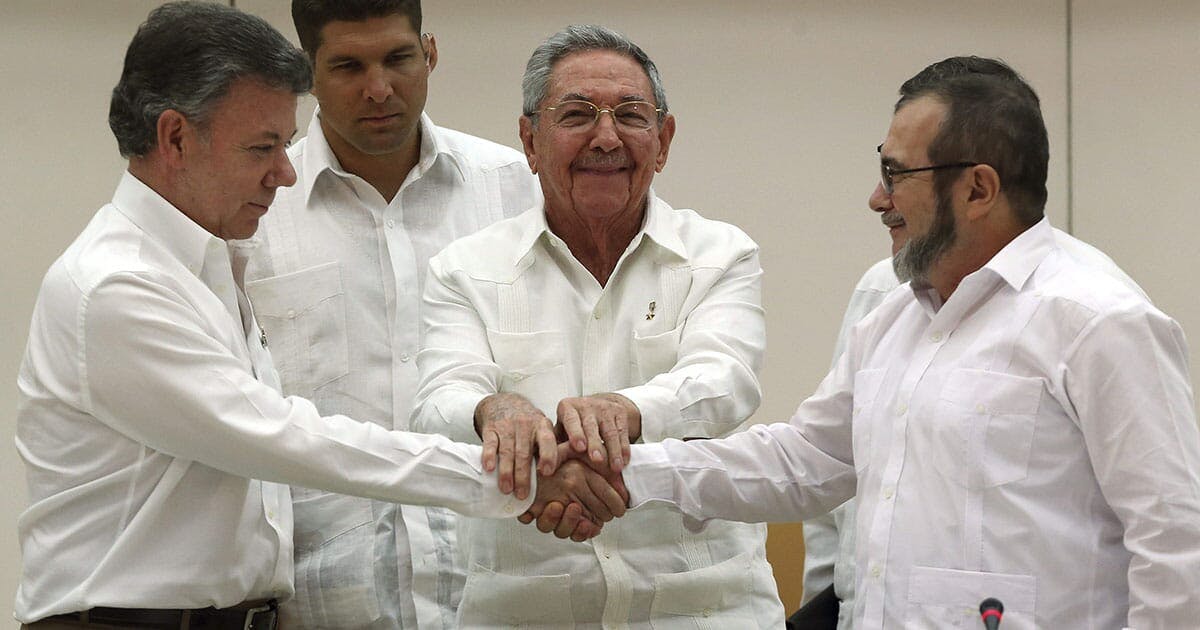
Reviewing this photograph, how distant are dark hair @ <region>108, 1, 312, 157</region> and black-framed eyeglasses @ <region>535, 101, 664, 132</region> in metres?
0.61

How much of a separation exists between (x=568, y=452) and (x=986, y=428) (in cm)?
85

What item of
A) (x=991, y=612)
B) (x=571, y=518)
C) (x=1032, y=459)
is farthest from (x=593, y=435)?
(x=991, y=612)

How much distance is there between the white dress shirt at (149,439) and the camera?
8.11 feet

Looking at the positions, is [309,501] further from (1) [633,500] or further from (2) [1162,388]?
(2) [1162,388]

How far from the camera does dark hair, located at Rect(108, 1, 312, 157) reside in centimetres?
260

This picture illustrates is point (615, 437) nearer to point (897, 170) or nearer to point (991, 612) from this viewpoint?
point (897, 170)

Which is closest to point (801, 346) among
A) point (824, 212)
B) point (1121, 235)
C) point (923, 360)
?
point (824, 212)

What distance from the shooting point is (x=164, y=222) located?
2600mm

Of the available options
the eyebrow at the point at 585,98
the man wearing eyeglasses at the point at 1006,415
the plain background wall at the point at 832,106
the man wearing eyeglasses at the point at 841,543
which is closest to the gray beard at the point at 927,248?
the man wearing eyeglasses at the point at 1006,415

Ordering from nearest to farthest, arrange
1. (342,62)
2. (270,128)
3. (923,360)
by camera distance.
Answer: (923,360), (270,128), (342,62)

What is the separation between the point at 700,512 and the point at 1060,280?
2.72 ft

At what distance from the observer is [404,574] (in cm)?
307

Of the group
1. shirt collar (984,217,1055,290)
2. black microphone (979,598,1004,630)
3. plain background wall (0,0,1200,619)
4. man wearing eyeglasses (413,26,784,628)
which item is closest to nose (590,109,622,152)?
man wearing eyeglasses (413,26,784,628)

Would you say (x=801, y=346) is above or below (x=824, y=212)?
below
